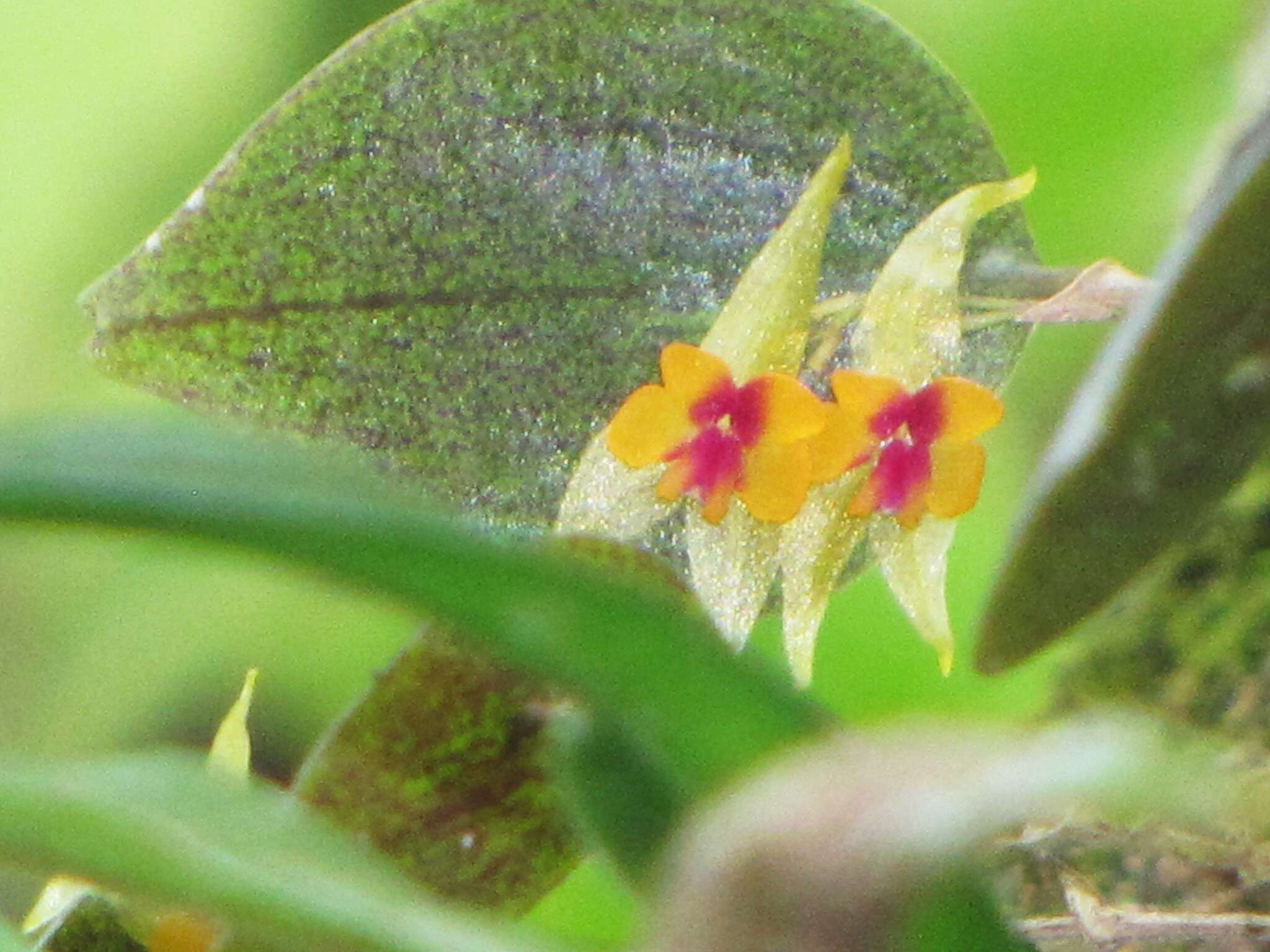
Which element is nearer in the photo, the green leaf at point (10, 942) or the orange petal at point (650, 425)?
the green leaf at point (10, 942)

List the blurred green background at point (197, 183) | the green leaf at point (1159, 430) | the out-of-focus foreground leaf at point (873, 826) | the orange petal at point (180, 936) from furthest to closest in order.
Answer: the blurred green background at point (197, 183) < the orange petal at point (180, 936) < the green leaf at point (1159, 430) < the out-of-focus foreground leaf at point (873, 826)

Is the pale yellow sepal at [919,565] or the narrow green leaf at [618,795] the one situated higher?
the pale yellow sepal at [919,565]

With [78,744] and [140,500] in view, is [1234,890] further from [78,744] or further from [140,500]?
[78,744]

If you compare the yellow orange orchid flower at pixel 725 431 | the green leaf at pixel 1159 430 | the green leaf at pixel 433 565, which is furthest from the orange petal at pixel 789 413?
the green leaf at pixel 433 565

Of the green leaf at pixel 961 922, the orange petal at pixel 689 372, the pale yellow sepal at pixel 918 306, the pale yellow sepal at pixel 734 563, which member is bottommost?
the green leaf at pixel 961 922

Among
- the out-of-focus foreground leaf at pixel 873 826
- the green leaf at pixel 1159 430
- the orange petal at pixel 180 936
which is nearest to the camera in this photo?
the out-of-focus foreground leaf at pixel 873 826

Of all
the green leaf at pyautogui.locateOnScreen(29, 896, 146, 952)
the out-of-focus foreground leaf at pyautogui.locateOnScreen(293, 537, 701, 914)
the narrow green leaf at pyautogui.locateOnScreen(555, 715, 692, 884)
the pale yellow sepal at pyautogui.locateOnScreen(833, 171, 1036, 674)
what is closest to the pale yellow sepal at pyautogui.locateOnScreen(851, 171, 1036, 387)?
the pale yellow sepal at pyautogui.locateOnScreen(833, 171, 1036, 674)

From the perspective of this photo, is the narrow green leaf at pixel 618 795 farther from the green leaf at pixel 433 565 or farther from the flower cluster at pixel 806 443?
the flower cluster at pixel 806 443

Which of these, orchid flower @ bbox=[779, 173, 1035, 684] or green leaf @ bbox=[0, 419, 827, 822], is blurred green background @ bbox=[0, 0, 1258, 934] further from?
green leaf @ bbox=[0, 419, 827, 822]
